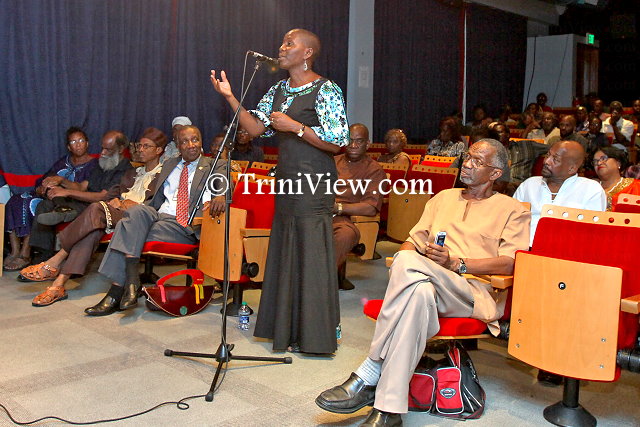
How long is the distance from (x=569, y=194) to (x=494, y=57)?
10.5 meters

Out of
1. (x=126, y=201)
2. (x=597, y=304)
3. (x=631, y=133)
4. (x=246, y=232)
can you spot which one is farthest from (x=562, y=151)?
(x=631, y=133)

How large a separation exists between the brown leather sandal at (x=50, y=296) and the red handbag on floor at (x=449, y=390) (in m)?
2.69

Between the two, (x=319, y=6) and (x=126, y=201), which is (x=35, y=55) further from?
(x=319, y=6)

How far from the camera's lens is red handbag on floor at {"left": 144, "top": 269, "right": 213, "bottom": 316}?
4227mm

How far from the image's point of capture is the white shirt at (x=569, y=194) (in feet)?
12.1

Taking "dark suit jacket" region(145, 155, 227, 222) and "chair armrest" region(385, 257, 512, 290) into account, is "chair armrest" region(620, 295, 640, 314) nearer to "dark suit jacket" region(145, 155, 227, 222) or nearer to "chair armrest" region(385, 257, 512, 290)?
"chair armrest" region(385, 257, 512, 290)

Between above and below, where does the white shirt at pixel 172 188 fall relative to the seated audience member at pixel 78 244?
above

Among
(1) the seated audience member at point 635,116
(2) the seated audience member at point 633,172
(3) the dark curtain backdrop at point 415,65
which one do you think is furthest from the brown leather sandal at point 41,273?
(1) the seated audience member at point 635,116

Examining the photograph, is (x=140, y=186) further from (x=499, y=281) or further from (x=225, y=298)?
(x=499, y=281)

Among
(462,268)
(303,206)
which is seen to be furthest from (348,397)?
(303,206)

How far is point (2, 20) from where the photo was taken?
6000mm

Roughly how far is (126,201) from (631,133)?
7.14m

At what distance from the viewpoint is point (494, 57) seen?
13.7 m

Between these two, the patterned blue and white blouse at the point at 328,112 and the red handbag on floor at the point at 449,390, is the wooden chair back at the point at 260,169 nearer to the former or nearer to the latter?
the patterned blue and white blouse at the point at 328,112
